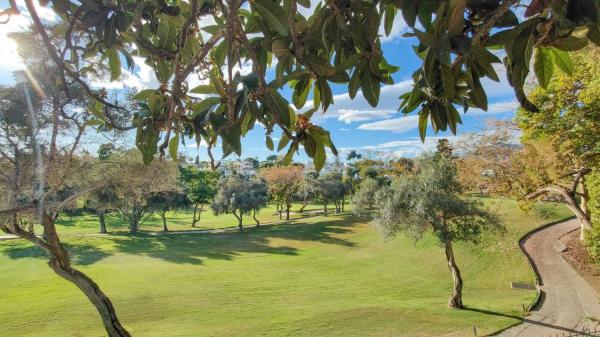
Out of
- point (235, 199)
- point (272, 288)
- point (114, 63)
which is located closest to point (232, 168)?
point (235, 199)

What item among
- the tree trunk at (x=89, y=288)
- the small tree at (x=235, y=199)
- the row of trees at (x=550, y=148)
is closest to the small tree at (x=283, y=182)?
the small tree at (x=235, y=199)

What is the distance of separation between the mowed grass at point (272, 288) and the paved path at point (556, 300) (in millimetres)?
619

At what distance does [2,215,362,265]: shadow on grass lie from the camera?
21953 millimetres

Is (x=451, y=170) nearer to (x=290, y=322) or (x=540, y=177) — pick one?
(x=540, y=177)

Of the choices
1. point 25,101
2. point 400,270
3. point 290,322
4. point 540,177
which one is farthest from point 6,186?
point 540,177

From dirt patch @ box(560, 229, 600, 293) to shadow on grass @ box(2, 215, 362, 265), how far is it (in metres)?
13.7

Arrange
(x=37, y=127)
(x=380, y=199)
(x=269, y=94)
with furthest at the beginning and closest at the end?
1. (x=380, y=199)
2. (x=37, y=127)
3. (x=269, y=94)

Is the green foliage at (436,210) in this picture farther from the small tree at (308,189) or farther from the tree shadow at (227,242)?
the small tree at (308,189)

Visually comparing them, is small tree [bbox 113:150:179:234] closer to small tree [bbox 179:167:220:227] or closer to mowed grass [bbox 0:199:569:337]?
mowed grass [bbox 0:199:569:337]

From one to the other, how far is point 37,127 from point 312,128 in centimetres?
1278

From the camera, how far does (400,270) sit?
19.3 m

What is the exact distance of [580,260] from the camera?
16.9 meters

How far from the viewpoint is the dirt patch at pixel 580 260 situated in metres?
15.1

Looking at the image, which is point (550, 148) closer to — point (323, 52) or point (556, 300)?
point (556, 300)
